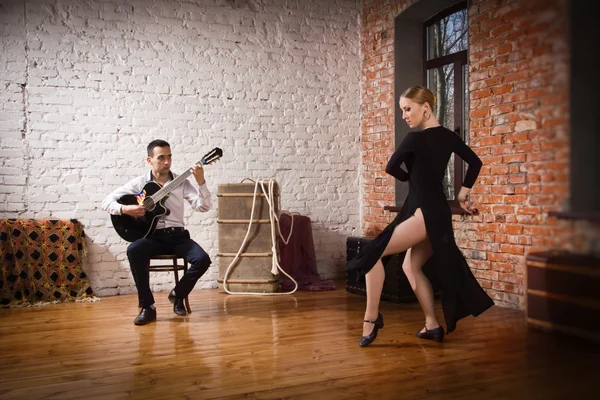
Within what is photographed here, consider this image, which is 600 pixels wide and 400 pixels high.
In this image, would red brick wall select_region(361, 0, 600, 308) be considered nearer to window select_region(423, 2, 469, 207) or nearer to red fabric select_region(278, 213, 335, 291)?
window select_region(423, 2, 469, 207)

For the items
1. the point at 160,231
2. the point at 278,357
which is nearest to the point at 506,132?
the point at 278,357

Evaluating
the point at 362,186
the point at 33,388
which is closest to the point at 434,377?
the point at 33,388

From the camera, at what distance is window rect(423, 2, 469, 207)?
17.6ft

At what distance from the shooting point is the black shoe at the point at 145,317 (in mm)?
4074

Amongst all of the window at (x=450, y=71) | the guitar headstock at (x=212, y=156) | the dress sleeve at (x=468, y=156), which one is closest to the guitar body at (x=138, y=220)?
the guitar headstock at (x=212, y=156)

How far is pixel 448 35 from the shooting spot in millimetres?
5645

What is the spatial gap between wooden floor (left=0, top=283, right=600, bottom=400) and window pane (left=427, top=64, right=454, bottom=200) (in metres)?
1.43

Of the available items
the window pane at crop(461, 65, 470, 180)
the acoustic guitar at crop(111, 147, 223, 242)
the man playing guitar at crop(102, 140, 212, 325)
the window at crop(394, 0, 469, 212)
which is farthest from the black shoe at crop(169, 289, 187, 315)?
the window pane at crop(461, 65, 470, 180)

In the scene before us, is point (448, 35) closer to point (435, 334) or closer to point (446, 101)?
point (446, 101)

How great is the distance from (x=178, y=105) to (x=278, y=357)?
9.93 ft

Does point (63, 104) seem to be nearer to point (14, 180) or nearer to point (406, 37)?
point (14, 180)

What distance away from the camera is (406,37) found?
19.3 feet

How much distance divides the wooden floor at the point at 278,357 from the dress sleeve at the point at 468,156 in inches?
37.2

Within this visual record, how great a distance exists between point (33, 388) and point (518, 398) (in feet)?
6.88
